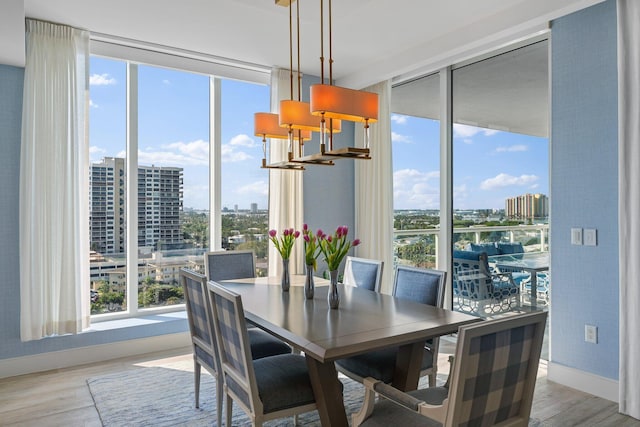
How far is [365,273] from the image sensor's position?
3.41 metres

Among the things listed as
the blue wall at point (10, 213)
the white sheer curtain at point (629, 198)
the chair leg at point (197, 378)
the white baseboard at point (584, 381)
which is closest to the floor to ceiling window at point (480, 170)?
the white baseboard at point (584, 381)

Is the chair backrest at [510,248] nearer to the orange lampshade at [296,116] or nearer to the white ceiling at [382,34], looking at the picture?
the white ceiling at [382,34]

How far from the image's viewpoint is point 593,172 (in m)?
3.07

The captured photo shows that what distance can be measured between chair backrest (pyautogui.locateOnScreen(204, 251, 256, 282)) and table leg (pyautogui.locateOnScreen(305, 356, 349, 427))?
1.68 metres

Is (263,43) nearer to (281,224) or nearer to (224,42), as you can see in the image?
(224,42)

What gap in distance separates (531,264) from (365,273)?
1.42 m

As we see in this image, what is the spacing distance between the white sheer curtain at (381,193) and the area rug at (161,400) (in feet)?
5.55

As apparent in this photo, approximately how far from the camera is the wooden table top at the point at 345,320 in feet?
6.23

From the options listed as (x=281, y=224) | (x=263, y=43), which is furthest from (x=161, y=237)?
(x=263, y=43)

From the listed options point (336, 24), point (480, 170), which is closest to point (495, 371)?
point (480, 170)

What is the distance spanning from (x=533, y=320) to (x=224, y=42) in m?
3.40

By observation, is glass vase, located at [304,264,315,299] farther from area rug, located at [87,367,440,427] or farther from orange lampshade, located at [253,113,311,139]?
orange lampshade, located at [253,113,311,139]

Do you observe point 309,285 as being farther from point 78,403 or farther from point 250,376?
Result: point 78,403

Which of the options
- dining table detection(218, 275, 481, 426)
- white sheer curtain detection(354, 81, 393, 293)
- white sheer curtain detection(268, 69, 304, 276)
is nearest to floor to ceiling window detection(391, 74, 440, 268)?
white sheer curtain detection(354, 81, 393, 293)
